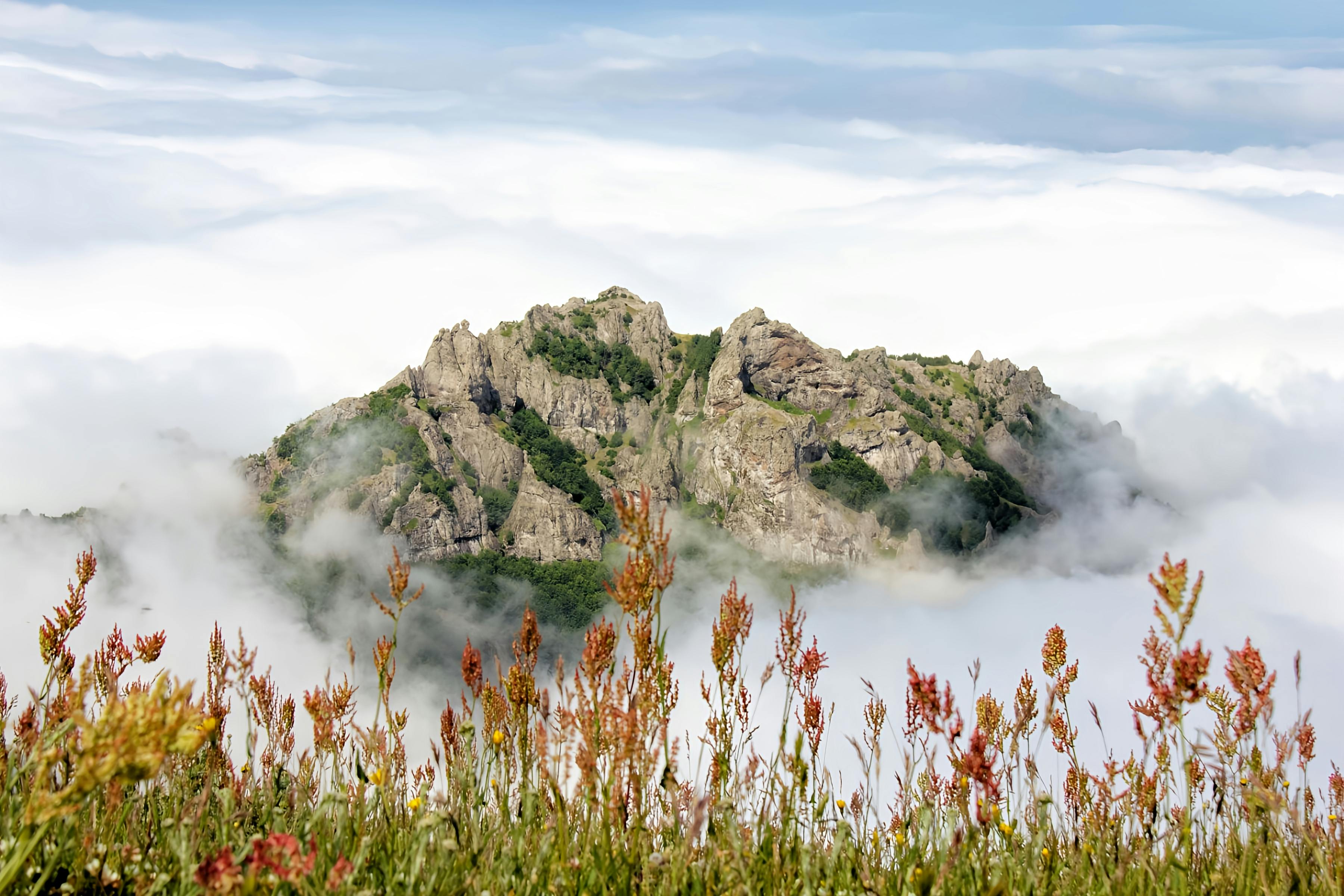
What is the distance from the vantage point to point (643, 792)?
13.5ft

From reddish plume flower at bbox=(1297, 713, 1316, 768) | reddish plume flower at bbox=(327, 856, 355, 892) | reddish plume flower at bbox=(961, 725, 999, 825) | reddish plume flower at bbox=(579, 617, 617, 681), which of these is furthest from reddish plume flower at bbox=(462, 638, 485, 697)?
reddish plume flower at bbox=(1297, 713, 1316, 768)

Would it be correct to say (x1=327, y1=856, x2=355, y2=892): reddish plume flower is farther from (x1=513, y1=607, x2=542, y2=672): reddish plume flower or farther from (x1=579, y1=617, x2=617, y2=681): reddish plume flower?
(x1=513, y1=607, x2=542, y2=672): reddish plume flower

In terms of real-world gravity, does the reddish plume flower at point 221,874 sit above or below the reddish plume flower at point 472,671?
above

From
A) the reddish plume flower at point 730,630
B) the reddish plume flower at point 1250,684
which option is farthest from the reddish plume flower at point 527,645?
the reddish plume flower at point 1250,684

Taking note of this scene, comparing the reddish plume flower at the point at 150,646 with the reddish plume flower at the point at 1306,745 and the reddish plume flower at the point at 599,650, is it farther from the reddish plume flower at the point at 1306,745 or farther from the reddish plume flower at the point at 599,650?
the reddish plume flower at the point at 1306,745

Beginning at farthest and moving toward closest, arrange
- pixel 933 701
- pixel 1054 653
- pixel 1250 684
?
1. pixel 1054 653
2. pixel 1250 684
3. pixel 933 701

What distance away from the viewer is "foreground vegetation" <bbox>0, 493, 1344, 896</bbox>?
3912 millimetres

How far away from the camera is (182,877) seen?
383 centimetres

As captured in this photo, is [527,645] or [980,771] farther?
[527,645]

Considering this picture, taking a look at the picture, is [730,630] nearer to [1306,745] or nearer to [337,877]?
[337,877]

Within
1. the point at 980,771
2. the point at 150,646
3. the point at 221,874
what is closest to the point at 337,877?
the point at 221,874

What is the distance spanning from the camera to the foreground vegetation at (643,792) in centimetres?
391

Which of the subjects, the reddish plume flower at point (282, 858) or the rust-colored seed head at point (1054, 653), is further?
the rust-colored seed head at point (1054, 653)

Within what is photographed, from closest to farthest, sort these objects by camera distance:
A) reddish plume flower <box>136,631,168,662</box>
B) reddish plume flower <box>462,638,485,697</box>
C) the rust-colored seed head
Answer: reddish plume flower <box>462,638,485,697</box> → reddish plume flower <box>136,631,168,662</box> → the rust-colored seed head
